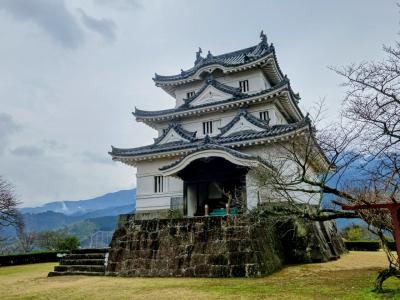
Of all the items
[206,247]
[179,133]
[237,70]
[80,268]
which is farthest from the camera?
[237,70]

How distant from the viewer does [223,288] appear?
8047 mm

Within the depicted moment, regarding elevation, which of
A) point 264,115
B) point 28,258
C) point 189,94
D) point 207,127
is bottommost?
point 28,258

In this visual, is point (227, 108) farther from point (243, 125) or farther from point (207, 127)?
point (243, 125)

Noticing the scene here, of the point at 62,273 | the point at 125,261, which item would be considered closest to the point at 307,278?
the point at 125,261

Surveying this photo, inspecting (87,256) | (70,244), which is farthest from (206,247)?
(70,244)

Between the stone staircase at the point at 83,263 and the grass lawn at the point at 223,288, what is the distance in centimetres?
130

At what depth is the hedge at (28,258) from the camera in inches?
792

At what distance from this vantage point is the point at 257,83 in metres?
19.8

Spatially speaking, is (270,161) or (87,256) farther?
(270,161)

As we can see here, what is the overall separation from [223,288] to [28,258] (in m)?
17.5

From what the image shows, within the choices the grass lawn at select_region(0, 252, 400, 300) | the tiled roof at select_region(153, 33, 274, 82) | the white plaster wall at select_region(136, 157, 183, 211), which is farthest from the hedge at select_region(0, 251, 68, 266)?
the tiled roof at select_region(153, 33, 274, 82)

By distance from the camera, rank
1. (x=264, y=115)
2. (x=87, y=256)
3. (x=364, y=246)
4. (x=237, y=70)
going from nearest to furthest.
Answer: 1. (x=87, y=256)
2. (x=264, y=115)
3. (x=237, y=70)
4. (x=364, y=246)

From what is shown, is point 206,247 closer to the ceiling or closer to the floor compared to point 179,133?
closer to the floor

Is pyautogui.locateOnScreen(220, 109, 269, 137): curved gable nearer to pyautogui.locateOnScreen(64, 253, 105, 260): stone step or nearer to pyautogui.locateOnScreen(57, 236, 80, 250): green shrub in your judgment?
pyautogui.locateOnScreen(64, 253, 105, 260): stone step
